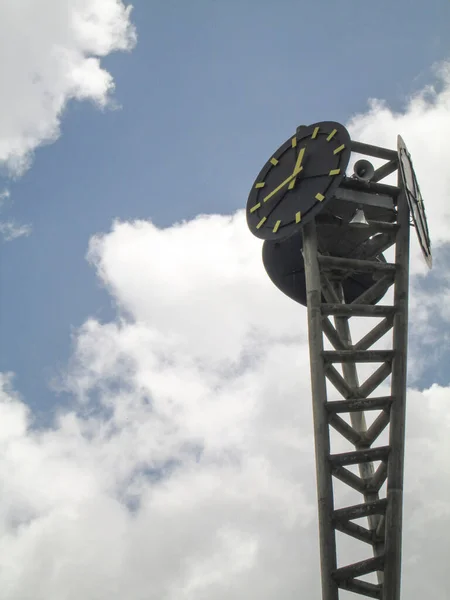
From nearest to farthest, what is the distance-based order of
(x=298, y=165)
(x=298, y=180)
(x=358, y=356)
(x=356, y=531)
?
(x=356, y=531) → (x=358, y=356) → (x=298, y=180) → (x=298, y=165)

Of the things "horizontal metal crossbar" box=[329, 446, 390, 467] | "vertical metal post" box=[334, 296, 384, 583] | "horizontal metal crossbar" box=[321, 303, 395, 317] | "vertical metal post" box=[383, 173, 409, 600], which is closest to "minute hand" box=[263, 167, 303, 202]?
"vertical metal post" box=[383, 173, 409, 600]

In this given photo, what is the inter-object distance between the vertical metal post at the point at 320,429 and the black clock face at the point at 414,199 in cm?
231

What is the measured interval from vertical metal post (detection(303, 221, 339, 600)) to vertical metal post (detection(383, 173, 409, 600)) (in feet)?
2.81

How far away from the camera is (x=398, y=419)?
27.1 ft

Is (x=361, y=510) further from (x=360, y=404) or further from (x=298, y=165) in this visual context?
(x=298, y=165)

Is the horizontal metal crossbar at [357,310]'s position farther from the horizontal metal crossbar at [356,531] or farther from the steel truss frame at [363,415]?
the horizontal metal crossbar at [356,531]

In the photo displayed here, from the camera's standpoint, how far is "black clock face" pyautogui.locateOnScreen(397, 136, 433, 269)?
1009 cm

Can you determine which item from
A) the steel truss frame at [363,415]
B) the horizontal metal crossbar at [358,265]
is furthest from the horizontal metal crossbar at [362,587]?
the horizontal metal crossbar at [358,265]

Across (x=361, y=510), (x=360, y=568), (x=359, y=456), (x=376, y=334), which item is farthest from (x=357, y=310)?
(x=360, y=568)

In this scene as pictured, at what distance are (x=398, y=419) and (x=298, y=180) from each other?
15.3ft

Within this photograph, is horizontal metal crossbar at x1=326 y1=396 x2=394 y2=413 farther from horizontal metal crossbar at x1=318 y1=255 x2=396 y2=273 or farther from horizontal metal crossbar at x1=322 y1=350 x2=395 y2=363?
horizontal metal crossbar at x1=318 y1=255 x2=396 y2=273

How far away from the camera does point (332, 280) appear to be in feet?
34.8

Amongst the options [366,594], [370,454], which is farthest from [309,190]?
[366,594]

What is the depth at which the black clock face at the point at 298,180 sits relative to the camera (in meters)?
9.42
